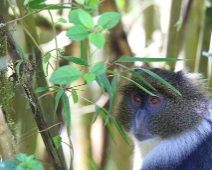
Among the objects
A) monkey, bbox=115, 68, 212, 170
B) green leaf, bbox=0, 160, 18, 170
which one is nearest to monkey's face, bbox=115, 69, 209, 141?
monkey, bbox=115, 68, 212, 170

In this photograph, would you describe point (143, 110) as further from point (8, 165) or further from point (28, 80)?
point (8, 165)

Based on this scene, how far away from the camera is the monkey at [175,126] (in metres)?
2.96

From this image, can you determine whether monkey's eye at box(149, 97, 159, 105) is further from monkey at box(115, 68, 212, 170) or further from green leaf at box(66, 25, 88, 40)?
green leaf at box(66, 25, 88, 40)

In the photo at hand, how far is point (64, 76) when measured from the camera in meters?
1.60

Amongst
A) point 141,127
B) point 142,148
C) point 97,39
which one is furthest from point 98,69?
point 142,148

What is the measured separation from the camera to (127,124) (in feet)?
10.4

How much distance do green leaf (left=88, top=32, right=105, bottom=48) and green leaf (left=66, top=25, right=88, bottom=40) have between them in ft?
0.12

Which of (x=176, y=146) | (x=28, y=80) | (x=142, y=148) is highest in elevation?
(x=28, y=80)

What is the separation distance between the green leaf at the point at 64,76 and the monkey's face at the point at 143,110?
143cm

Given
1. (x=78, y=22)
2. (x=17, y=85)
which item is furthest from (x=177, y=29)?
(x=78, y=22)

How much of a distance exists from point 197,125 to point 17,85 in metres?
1.41

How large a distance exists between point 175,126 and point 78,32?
62.8 inches

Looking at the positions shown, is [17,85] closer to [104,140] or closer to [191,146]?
[191,146]

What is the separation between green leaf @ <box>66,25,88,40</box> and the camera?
5.25 feet
